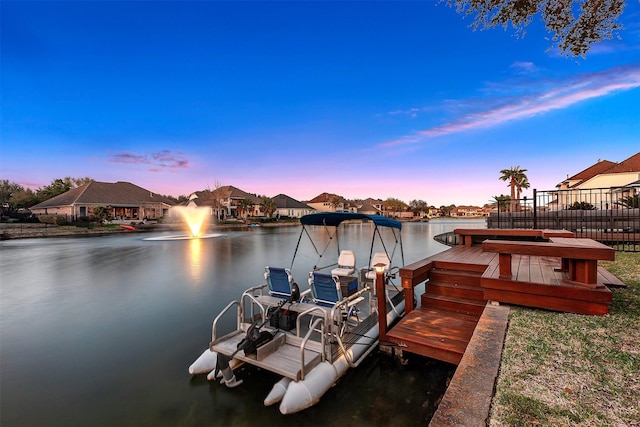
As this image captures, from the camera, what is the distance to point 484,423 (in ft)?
5.71

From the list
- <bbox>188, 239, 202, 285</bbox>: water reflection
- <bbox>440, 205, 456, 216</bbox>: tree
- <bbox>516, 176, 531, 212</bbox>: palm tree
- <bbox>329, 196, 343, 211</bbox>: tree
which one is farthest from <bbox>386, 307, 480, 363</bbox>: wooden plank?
<bbox>440, 205, 456, 216</bbox>: tree

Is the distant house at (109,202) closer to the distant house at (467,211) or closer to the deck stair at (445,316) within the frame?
the deck stair at (445,316)

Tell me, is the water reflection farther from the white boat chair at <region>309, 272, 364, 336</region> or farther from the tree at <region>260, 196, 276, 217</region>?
the tree at <region>260, 196, 276, 217</region>

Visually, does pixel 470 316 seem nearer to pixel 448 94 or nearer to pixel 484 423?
pixel 484 423

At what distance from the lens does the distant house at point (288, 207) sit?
7100 centimetres

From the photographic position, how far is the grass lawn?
181 cm

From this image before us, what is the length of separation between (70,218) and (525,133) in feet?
189

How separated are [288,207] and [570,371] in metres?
70.5

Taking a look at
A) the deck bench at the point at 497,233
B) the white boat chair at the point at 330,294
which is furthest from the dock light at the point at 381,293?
the deck bench at the point at 497,233

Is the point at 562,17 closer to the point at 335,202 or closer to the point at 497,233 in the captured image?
the point at 497,233

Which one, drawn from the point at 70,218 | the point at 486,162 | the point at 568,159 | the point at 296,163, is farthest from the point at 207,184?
the point at 568,159

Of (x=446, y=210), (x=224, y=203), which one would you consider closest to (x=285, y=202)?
(x=224, y=203)

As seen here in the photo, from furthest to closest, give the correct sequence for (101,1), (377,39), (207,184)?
1. (207,184)
2. (377,39)
3. (101,1)

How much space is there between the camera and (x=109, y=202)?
4444 centimetres
